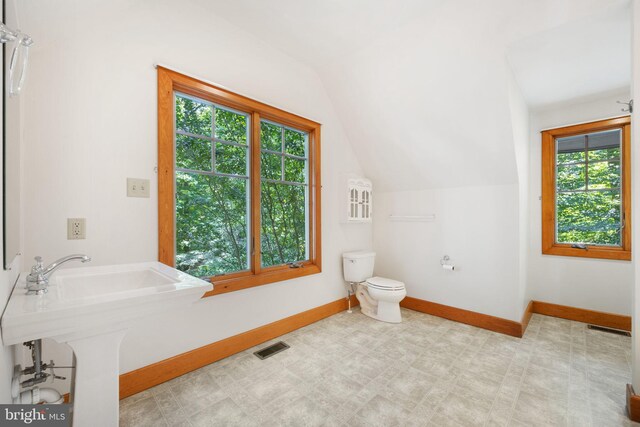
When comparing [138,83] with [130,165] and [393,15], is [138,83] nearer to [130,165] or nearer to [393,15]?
[130,165]

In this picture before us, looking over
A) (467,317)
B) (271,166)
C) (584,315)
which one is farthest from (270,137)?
(584,315)

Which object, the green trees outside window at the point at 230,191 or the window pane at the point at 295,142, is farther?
the window pane at the point at 295,142

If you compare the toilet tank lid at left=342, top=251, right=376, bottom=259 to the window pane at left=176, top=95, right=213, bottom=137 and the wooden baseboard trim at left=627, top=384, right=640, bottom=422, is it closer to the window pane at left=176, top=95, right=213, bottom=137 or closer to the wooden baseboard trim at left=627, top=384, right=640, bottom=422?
the window pane at left=176, top=95, right=213, bottom=137

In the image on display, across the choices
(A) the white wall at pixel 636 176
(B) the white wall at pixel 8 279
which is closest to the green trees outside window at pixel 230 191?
(B) the white wall at pixel 8 279

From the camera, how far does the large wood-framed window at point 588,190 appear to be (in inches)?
108

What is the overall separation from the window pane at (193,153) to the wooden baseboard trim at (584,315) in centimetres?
373

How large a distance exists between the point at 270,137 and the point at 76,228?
5.15ft

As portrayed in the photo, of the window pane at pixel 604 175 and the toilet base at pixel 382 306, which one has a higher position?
the window pane at pixel 604 175

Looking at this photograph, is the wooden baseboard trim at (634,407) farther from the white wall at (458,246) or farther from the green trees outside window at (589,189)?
the green trees outside window at (589,189)

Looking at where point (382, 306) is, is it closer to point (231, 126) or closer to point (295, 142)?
point (295, 142)

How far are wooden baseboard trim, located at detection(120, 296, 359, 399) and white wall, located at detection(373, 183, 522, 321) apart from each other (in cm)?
118

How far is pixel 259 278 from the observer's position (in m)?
2.30

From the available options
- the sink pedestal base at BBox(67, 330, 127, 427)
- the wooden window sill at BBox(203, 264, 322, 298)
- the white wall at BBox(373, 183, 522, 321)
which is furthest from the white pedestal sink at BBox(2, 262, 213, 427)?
the white wall at BBox(373, 183, 522, 321)

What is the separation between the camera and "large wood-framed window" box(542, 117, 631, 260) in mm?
2748
